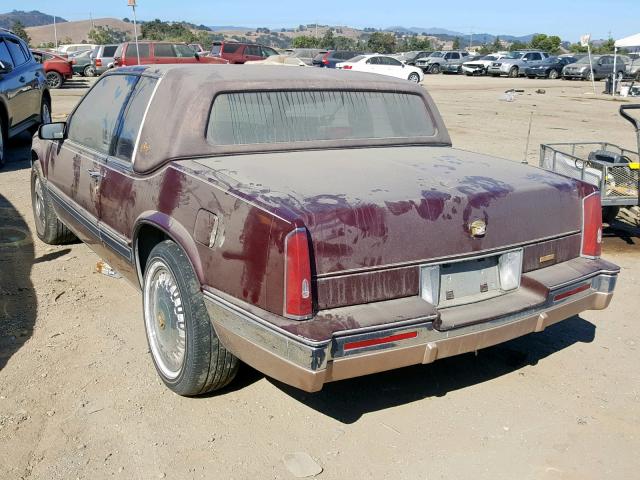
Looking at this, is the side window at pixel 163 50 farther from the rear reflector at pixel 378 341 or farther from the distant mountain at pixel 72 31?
the distant mountain at pixel 72 31

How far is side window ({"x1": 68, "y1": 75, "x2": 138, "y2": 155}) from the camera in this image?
4.35 m

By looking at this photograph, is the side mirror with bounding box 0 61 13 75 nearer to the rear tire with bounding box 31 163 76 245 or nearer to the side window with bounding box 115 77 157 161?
the rear tire with bounding box 31 163 76 245

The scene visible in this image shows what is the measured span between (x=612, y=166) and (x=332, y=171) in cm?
364

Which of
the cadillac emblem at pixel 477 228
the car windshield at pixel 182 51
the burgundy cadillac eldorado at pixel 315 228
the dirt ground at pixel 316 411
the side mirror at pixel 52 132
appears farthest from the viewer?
the car windshield at pixel 182 51

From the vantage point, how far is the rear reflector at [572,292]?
3412mm

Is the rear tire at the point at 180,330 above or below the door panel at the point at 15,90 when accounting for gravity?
below

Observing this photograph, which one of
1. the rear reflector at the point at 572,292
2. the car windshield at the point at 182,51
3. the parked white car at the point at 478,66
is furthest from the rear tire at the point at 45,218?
the parked white car at the point at 478,66

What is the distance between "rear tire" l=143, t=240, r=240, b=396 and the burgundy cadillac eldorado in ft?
0.04

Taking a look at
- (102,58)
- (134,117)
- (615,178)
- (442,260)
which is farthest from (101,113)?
(102,58)

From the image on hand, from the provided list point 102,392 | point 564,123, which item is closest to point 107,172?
point 102,392

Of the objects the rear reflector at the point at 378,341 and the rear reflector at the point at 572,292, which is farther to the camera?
the rear reflector at the point at 572,292

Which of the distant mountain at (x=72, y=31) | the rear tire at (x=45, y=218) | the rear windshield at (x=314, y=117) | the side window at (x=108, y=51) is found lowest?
the rear tire at (x=45, y=218)

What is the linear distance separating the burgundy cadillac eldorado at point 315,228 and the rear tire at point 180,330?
0.04 feet

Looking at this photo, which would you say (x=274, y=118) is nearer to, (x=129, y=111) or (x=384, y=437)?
(x=129, y=111)
